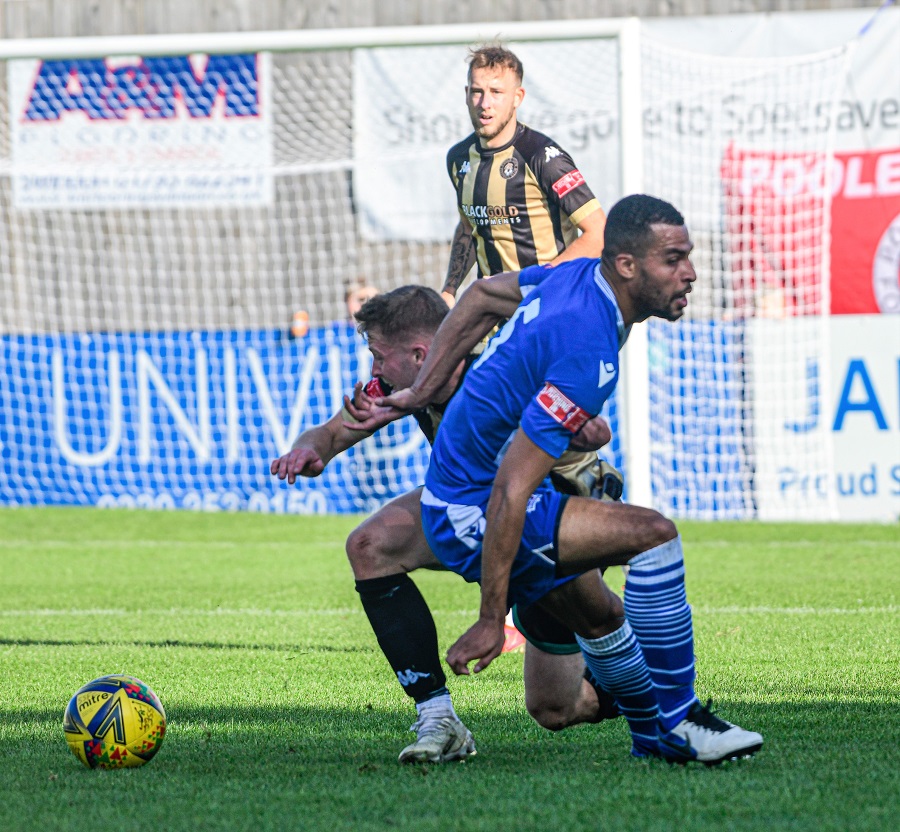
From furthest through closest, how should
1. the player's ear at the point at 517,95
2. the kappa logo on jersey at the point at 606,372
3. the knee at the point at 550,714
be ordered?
the player's ear at the point at 517,95 → the knee at the point at 550,714 → the kappa logo on jersey at the point at 606,372

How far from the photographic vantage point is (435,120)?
15.0 meters

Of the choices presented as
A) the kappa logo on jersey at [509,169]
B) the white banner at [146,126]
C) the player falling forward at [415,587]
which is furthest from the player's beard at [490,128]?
the white banner at [146,126]

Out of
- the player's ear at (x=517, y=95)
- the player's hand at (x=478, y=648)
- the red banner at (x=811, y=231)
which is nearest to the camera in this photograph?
the player's hand at (x=478, y=648)

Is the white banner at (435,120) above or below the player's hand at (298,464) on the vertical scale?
above

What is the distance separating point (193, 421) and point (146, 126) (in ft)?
11.8

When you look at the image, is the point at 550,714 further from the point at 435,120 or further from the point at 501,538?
the point at 435,120

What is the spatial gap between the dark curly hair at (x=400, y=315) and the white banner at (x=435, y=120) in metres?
9.82

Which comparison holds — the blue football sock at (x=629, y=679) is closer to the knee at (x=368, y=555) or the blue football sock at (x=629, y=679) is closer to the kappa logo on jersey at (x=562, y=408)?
the knee at (x=368, y=555)

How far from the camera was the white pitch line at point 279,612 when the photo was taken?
7.88 m

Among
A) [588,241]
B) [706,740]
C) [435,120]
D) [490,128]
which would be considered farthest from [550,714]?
[435,120]

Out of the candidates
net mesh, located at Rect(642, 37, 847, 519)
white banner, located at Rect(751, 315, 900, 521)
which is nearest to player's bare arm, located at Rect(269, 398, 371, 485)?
net mesh, located at Rect(642, 37, 847, 519)

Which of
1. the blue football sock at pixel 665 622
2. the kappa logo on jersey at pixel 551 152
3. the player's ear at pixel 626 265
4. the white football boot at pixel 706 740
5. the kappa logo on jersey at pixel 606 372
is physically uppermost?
the kappa logo on jersey at pixel 551 152

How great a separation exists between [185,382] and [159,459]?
2.39 feet

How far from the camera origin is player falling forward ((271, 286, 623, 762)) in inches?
176
